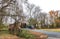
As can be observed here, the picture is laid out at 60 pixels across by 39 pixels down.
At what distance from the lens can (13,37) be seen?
5.40 feet

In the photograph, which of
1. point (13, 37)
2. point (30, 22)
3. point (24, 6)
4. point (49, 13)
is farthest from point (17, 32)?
point (49, 13)

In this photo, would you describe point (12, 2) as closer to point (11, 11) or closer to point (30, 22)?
point (11, 11)

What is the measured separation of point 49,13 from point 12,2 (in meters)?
0.51

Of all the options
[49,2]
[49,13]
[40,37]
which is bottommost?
[40,37]

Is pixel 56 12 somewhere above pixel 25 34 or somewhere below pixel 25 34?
above

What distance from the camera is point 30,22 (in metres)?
1.70

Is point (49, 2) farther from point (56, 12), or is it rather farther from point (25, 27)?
point (25, 27)

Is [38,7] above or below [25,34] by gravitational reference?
above

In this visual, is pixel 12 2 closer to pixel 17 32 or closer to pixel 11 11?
pixel 11 11

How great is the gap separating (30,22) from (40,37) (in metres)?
0.23

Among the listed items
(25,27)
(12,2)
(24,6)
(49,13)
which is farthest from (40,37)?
(12,2)

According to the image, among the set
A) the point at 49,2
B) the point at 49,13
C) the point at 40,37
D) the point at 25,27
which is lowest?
the point at 40,37

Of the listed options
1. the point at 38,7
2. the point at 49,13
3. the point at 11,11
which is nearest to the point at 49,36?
the point at 49,13

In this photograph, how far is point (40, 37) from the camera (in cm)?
168
